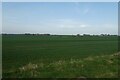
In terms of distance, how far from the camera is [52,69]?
52.9 feet

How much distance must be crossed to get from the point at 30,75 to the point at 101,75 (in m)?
4.26

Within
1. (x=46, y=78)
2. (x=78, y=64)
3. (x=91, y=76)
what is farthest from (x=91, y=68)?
(x=46, y=78)

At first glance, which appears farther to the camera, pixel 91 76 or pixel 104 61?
pixel 104 61

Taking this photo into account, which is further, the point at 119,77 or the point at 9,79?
the point at 119,77

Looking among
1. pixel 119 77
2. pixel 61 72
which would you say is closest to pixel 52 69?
pixel 61 72

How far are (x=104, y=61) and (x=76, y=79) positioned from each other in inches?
289

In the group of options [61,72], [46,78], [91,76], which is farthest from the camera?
[61,72]

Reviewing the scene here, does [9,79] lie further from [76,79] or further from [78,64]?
[78,64]

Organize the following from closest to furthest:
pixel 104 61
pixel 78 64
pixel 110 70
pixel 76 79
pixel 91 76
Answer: pixel 76 79
pixel 91 76
pixel 110 70
pixel 78 64
pixel 104 61

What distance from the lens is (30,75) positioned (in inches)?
561

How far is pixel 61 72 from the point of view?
15148 millimetres

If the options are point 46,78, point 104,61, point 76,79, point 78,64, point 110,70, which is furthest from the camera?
point 104,61

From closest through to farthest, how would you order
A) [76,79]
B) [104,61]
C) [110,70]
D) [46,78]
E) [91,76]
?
[76,79], [46,78], [91,76], [110,70], [104,61]

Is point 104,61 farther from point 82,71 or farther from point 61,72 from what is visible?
point 61,72
